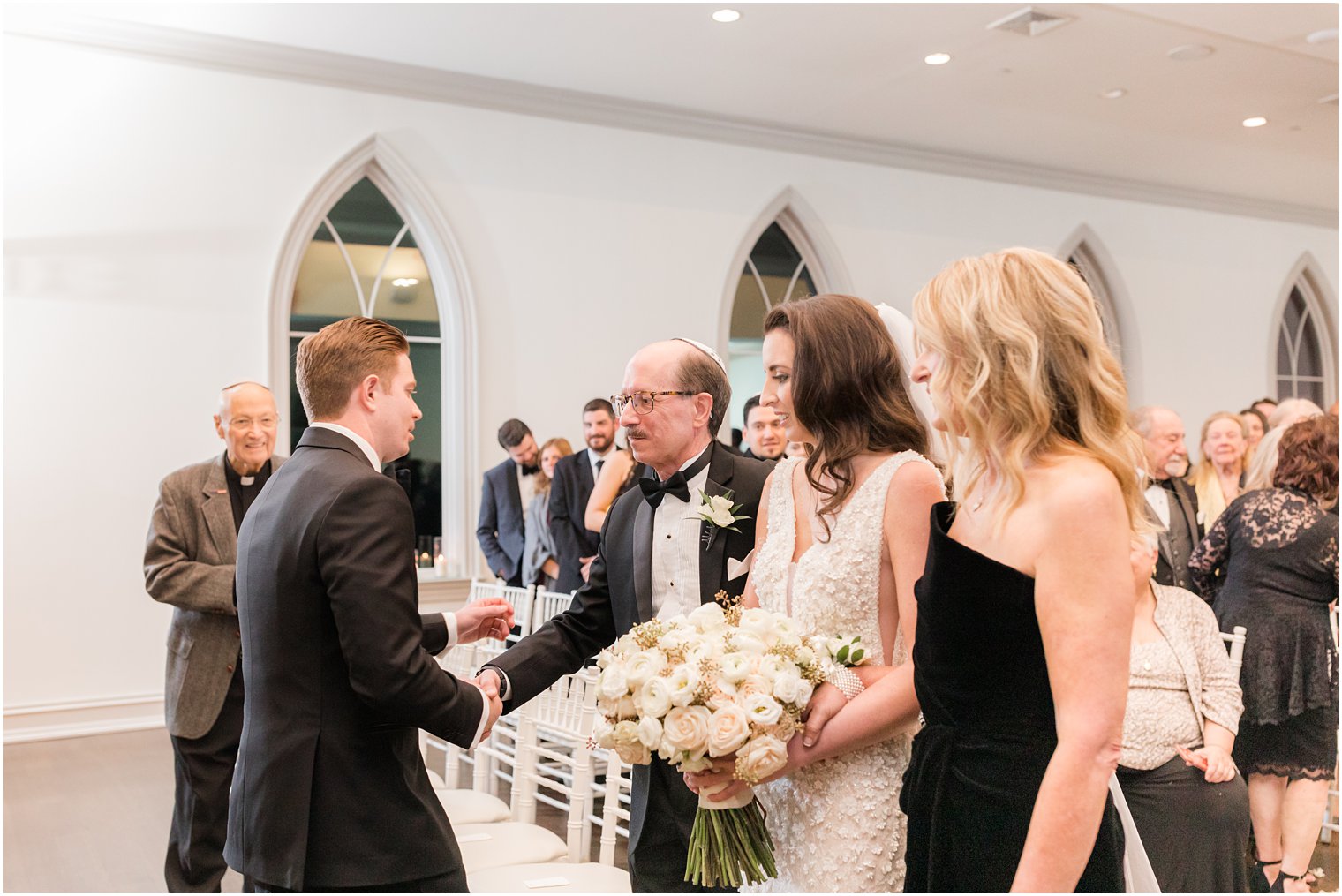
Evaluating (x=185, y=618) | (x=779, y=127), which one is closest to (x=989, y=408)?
(x=185, y=618)

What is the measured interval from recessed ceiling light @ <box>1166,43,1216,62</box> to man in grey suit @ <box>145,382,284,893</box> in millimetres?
6831

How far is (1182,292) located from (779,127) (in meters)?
5.50

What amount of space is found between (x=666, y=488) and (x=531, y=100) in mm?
6852

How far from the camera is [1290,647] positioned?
14.1 feet

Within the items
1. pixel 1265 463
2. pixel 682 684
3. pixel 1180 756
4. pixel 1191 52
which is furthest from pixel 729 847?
pixel 1191 52

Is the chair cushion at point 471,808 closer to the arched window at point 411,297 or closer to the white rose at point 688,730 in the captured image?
the white rose at point 688,730

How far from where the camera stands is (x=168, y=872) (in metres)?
4.11

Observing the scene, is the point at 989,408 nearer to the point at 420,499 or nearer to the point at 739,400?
the point at 420,499

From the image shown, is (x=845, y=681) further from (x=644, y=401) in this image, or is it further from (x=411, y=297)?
(x=411, y=297)

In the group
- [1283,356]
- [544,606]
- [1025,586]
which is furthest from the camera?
[1283,356]

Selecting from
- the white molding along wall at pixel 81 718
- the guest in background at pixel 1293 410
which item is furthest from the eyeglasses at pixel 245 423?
the guest in background at pixel 1293 410

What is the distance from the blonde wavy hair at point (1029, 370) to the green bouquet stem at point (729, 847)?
798 millimetres

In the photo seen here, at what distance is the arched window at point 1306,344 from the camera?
44.4ft

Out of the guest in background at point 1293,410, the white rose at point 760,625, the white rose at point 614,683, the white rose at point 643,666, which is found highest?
the guest in background at point 1293,410
